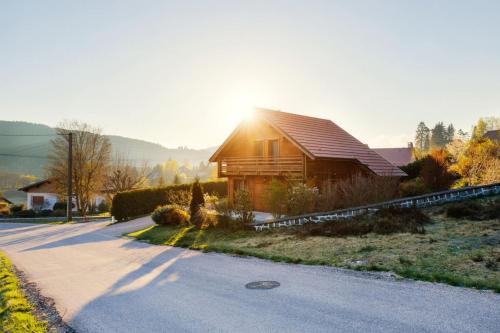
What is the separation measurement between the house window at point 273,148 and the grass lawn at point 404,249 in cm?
1186

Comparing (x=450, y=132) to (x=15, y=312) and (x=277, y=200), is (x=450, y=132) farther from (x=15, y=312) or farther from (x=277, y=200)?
(x=15, y=312)

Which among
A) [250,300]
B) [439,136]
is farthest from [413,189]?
[439,136]

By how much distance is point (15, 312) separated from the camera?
7.33 m

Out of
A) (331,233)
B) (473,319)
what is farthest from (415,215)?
(473,319)

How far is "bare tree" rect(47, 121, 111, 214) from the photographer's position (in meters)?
45.7

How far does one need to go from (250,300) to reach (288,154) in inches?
763

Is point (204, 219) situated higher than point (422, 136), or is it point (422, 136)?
point (422, 136)

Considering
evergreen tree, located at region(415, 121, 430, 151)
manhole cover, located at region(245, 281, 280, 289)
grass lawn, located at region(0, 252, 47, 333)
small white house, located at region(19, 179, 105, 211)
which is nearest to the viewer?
grass lawn, located at region(0, 252, 47, 333)

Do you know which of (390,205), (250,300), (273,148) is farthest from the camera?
(273,148)

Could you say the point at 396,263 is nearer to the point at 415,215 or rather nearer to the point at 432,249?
the point at 432,249

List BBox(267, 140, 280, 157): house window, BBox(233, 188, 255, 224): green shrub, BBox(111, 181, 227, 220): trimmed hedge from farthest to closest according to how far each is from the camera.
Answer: BBox(111, 181, 227, 220): trimmed hedge
BBox(267, 140, 280, 157): house window
BBox(233, 188, 255, 224): green shrub

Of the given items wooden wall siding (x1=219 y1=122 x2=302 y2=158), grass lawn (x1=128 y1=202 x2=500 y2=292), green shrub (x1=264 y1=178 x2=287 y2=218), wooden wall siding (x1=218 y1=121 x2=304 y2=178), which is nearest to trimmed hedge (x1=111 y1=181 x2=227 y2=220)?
wooden wall siding (x1=218 y1=121 x2=304 y2=178)

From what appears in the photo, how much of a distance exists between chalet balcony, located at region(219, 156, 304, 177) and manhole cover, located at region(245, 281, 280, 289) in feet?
49.2

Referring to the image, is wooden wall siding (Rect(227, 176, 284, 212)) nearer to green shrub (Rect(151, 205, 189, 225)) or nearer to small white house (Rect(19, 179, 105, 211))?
green shrub (Rect(151, 205, 189, 225))
